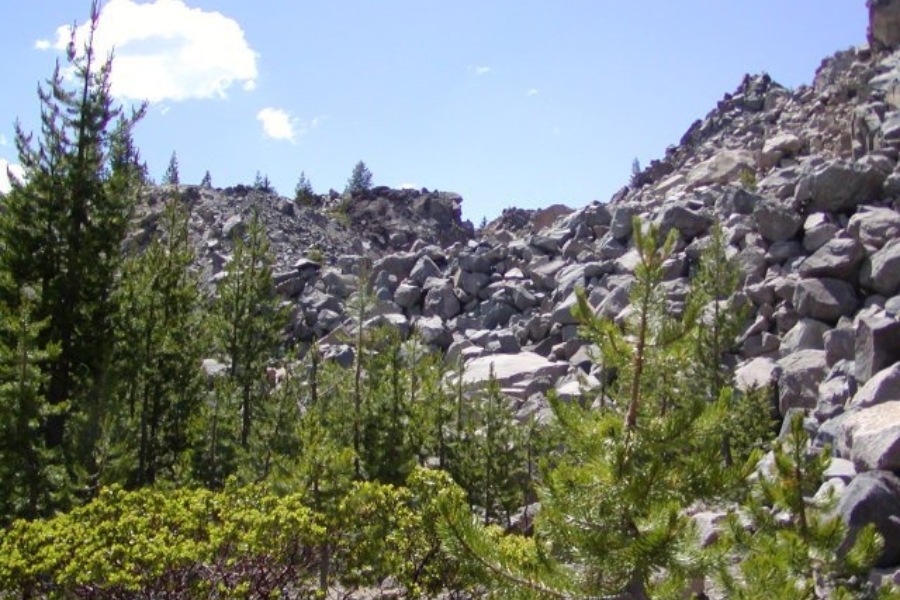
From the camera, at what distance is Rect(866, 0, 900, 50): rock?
194 feet

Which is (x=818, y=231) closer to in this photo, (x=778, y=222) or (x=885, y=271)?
(x=778, y=222)

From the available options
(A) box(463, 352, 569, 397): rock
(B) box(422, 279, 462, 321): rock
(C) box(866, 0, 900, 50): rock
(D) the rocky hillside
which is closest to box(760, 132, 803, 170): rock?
(D) the rocky hillside

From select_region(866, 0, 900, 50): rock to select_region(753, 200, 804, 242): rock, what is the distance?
32388 mm

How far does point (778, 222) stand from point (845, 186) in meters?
3.15

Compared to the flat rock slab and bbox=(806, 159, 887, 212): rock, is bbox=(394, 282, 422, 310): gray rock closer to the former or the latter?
the flat rock slab

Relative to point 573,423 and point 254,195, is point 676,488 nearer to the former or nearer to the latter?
point 573,423

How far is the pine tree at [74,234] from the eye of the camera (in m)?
19.8

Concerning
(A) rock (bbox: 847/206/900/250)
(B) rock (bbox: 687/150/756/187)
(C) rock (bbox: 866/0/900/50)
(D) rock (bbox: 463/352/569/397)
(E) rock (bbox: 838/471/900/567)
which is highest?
(C) rock (bbox: 866/0/900/50)

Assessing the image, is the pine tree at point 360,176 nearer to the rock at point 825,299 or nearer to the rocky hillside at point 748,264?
the rocky hillside at point 748,264

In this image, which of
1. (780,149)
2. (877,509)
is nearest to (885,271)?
(877,509)

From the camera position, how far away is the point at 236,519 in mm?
10688

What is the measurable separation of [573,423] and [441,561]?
20.6 feet

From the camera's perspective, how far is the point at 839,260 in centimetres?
3086

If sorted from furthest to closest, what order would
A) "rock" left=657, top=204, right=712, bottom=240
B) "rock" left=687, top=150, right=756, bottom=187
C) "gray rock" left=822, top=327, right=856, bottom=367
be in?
"rock" left=687, top=150, right=756, bottom=187 < "rock" left=657, top=204, right=712, bottom=240 < "gray rock" left=822, top=327, right=856, bottom=367
